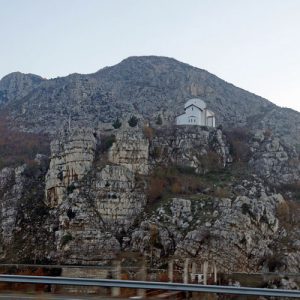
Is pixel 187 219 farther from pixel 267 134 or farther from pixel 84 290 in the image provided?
pixel 84 290

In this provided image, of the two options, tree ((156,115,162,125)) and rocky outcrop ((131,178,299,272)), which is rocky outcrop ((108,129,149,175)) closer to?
rocky outcrop ((131,178,299,272))

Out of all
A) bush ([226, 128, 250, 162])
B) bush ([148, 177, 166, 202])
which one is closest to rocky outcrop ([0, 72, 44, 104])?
bush ([226, 128, 250, 162])

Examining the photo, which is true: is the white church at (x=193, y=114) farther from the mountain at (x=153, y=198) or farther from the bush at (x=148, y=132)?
the bush at (x=148, y=132)

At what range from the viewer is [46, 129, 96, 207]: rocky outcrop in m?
59.5

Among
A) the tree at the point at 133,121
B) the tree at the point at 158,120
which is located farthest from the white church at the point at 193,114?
the tree at the point at 133,121

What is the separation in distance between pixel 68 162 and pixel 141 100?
47.8 m

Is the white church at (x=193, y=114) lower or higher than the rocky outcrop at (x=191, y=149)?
higher

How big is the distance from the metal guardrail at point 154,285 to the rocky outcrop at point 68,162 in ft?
157

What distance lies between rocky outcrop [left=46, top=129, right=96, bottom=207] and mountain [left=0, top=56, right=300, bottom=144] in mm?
16426

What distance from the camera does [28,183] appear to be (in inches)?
2598

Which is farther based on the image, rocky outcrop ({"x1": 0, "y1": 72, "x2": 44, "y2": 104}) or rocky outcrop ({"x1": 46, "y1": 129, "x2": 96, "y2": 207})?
rocky outcrop ({"x1": 0, "y1": 72, "x2": 44, "y2": 104})

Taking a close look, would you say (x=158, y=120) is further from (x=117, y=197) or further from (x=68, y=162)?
(x=117, y=197)

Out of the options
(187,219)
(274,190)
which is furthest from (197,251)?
(274,190)

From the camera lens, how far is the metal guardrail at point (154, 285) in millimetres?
9750
